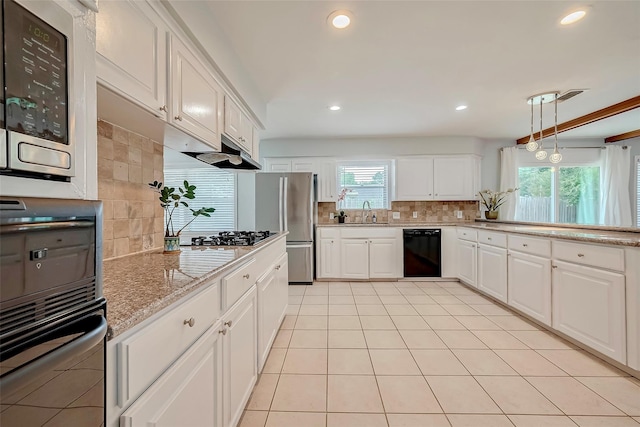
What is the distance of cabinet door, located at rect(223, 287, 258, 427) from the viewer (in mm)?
1248

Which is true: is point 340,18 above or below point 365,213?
above

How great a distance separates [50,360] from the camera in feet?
1.46

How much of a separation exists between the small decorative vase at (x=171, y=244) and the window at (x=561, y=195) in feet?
17.3

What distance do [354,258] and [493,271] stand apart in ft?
6.11

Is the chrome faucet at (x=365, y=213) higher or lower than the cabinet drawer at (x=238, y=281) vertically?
higher

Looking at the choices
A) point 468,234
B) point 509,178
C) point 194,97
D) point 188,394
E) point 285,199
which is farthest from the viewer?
point 509,178

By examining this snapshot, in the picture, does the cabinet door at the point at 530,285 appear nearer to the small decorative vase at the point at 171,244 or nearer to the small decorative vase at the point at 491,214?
the small decorative vase at the point at 491,214

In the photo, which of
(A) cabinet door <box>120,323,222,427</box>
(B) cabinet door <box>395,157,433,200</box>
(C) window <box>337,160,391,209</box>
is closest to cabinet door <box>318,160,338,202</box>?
(C) window <box>337,160,391,209</box>

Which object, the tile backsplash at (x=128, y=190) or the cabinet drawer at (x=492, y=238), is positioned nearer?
the tile backsplash at (x=128, y=190)

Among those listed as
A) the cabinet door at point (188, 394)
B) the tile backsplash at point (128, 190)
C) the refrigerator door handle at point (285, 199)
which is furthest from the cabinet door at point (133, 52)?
the refrigerator door handle at point (285, 199)

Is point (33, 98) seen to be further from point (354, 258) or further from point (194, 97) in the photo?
point (354, 258)

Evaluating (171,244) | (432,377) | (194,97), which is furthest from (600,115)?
(171,244)

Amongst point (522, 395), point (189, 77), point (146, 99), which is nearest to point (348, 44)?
point (189, 77)

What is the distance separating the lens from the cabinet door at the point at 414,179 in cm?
465
